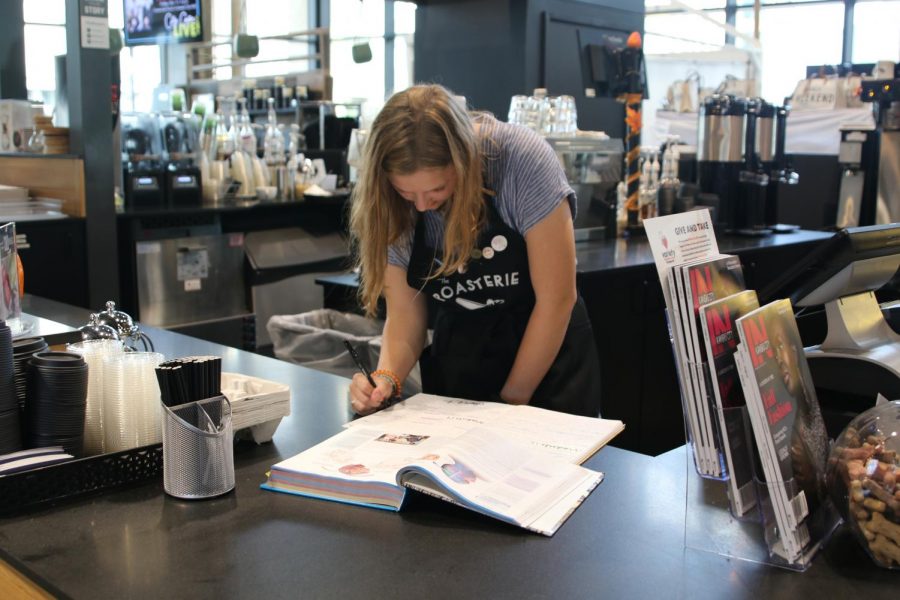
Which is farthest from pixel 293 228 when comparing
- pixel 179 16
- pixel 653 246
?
pixel 653 246

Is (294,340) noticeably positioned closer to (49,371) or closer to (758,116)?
(49,371)

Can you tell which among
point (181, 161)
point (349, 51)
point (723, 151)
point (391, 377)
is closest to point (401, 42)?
point (349, 51)

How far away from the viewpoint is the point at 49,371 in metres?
1.46

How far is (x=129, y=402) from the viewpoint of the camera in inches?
61.1

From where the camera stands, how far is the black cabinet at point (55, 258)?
4559 millimetres

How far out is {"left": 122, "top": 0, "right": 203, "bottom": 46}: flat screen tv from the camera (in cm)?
639

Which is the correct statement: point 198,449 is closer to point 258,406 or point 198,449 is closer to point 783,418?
point 258,406

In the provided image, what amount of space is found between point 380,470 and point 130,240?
4.32 m

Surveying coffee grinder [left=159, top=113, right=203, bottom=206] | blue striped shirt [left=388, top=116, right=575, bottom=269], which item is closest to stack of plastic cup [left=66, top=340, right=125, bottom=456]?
blue striped shirt [left=388, top=116, right=575, bottom=269]

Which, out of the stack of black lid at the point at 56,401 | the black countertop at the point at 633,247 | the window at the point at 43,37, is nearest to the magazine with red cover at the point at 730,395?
the stack of black lid at the point at 56,401

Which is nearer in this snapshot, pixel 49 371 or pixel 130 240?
pixel 49 371

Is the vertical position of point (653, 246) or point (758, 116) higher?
point (758, 116)

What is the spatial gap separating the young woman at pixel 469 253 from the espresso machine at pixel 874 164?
4573 millimetres

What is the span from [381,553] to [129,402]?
1.83 feet
